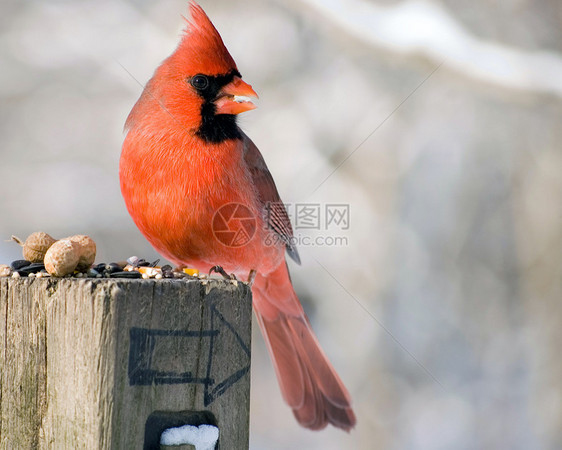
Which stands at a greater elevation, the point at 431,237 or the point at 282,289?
the point at 431,237

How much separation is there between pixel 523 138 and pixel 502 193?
0.33m

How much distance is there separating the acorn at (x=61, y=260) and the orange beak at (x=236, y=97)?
2.07ft

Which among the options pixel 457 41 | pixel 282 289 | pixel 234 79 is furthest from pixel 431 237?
pixel 234 79

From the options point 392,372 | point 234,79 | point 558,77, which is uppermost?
point 558,77

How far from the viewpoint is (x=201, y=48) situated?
1.67 meters

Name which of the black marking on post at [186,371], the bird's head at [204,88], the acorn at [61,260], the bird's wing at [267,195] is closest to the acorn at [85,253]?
the acorn at [61,260]

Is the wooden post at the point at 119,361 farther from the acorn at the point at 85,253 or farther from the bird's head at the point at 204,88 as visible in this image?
the bird's head at the point at 204,88

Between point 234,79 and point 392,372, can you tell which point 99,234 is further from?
point 234,79

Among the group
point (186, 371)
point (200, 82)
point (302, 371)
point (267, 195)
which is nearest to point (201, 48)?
point (200, 82)

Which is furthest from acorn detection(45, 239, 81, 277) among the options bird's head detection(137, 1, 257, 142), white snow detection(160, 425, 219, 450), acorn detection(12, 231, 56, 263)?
bird's head detection(137, 1, 257, 142)

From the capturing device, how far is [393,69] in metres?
3.61

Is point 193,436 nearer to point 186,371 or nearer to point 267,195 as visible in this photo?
point 186,371

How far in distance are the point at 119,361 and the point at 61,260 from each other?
0.91ft

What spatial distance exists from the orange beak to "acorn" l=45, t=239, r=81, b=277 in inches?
24.9
